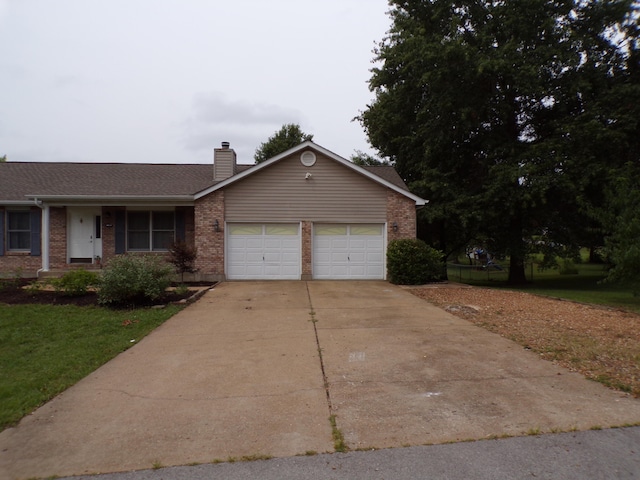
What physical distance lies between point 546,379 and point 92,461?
4.73 metres

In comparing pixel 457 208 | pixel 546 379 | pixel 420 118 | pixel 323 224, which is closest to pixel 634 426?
pixel 546 379

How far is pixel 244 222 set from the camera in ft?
48.4

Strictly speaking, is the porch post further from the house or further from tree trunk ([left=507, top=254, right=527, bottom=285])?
tree trunk ([left=507, top=254, right=527, bottom=285])

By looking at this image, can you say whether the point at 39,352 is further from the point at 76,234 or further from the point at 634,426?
the point at 76,234

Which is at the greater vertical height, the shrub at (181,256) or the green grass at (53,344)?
the shrub at (181,256)

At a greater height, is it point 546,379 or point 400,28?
point 400,28

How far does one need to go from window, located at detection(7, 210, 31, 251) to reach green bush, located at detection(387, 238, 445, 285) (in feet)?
43.8

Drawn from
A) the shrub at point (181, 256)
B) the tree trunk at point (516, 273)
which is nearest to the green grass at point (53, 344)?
the shrub at point (181, 256)

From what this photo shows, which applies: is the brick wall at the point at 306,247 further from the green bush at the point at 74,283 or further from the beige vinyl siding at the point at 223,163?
the green bush at the point at 74,283

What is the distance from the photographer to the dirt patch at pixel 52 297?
9690mm

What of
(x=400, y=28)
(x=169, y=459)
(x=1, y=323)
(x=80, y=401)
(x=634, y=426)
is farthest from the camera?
(x=400, y=28)

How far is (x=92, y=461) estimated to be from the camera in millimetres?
3223

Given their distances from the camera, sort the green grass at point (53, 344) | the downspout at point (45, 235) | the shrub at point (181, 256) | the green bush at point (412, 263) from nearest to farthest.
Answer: the green grass at point (53, 344), the shrub at point (181, 256), the green bush at point (412, 263), the downspout at point (45, 235)

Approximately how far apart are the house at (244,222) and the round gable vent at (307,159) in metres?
0.04
